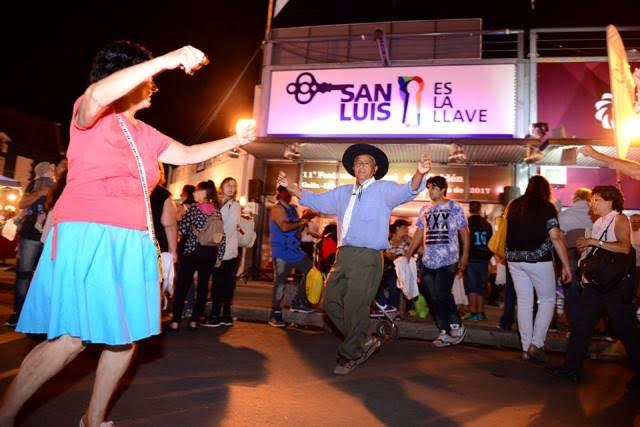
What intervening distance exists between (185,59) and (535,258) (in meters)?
4.73

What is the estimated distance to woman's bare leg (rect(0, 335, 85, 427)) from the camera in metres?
2.19

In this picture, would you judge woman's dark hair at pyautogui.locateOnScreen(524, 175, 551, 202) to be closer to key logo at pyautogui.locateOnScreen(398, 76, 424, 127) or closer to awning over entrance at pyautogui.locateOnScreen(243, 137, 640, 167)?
awning over entrance at pyautogui.locateOnScreen(243, 137, 640, 167)

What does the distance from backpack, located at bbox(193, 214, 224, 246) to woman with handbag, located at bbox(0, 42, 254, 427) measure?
3832mm

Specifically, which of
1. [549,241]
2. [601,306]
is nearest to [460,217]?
[549,241]

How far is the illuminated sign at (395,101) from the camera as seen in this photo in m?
11.8

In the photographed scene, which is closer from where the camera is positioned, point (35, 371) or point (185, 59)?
point (185, 59)

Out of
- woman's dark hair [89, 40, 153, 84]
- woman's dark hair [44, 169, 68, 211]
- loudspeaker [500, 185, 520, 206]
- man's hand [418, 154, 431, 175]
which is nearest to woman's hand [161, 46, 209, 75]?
woman's dark hair [89, 40, 153, 84]

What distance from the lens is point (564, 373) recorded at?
15.3ft

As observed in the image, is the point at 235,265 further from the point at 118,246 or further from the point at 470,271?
the point at 118,246

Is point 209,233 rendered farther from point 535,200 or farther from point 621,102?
point 621,102

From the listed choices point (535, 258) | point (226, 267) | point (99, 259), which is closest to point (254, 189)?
point (226, 267)

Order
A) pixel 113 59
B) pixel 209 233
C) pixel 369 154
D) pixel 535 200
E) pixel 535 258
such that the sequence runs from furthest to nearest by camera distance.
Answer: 1. pixel 209 233
2. pixel 535 200
3. pixel 535 258
4. pixel 369 154
5. pixel 113 59

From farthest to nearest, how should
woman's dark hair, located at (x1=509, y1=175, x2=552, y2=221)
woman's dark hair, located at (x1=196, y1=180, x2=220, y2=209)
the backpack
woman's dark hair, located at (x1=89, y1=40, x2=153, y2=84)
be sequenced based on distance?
woman's dark hair, located at (x1=196, y1=180, x2=220, y2=209) < the backpack < woman's dark hair, located at (x1=509, y1=175, x2=552, y2=221) < woman's dark hair, located at (x1=89, y1=40, x2=153, y2=84)

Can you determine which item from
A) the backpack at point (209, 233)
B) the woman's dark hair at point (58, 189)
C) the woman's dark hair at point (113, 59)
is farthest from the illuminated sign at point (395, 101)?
the woman's dark hair at point (113, 59)
